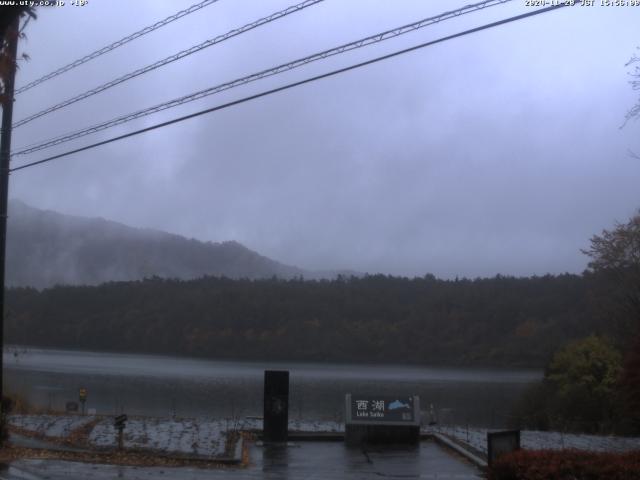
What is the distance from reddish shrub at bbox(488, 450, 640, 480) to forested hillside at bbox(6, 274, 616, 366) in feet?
237

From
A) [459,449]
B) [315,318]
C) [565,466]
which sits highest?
[315,318]

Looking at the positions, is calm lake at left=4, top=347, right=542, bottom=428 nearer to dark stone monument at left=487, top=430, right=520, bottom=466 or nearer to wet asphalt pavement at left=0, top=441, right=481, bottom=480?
wet asphalt pavement at left=0, top=441, right=481, bottom=480

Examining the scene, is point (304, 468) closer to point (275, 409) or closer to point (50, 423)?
point (275, 409)

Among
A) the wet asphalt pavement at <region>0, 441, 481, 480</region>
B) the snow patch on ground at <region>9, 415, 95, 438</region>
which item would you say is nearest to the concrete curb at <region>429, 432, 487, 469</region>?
the wet asphalt pavement at <region>0, 441, 481, 480</region>

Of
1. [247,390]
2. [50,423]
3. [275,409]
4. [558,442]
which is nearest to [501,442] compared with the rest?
[275,409]

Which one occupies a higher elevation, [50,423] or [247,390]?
[247,390]

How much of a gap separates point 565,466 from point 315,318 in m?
99.1

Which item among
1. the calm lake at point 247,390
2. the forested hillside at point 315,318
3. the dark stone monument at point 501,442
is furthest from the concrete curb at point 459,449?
the forested hillside at point 315,318

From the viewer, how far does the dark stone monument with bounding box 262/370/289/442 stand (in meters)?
21.6

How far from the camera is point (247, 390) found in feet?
179

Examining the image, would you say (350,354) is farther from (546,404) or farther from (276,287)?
(546,404)

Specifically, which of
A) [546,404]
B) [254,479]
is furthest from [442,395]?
[254,479]

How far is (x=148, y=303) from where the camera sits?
122 metres

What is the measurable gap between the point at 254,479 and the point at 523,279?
9133cm
